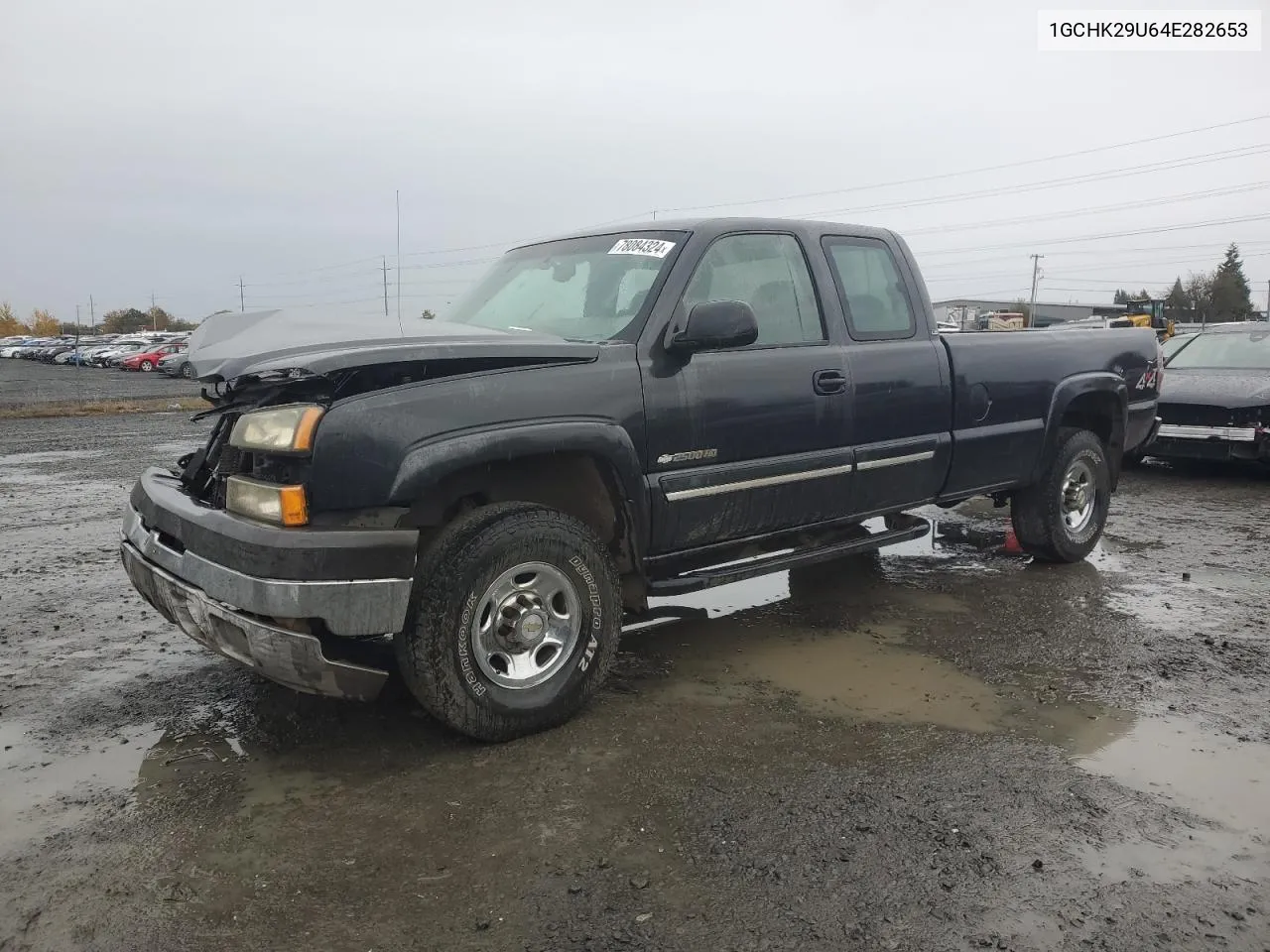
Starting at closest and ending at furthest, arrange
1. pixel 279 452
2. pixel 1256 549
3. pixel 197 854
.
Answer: pixel 197 854
pixel 279 452
pixel 1256 549

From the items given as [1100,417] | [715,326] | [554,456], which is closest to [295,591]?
[554,456]

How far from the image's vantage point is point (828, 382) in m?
4.49

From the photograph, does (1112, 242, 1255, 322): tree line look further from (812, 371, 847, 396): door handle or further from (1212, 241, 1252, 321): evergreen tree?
(812, 371, 847, 396): door handle

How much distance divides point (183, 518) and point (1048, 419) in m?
4.66

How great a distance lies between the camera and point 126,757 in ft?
11.4

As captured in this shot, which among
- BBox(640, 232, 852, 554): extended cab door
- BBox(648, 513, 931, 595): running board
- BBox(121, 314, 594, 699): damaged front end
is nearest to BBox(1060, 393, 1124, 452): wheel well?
BBox(648, 513, 931, 595): running board

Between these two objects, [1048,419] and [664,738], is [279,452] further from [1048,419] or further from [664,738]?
[1048,419]

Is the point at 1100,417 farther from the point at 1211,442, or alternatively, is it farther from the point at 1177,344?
the point at 1177,344

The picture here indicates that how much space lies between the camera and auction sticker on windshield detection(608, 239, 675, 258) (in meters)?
4.27

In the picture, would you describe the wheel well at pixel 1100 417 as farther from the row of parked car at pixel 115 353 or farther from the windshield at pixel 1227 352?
the row of parked car at pixel 115 353

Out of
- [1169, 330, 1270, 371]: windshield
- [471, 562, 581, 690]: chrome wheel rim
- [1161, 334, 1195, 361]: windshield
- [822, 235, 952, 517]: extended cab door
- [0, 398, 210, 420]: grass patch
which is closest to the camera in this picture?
[471, 562, 581, 690]: chrome wheel rim

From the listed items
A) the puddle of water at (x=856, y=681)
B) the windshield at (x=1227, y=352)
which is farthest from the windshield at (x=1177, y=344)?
the puddle of water at (x=856, y=681)

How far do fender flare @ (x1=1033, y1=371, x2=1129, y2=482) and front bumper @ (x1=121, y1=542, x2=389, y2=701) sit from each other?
425 cm

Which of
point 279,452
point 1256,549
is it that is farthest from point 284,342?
point 1256,549
